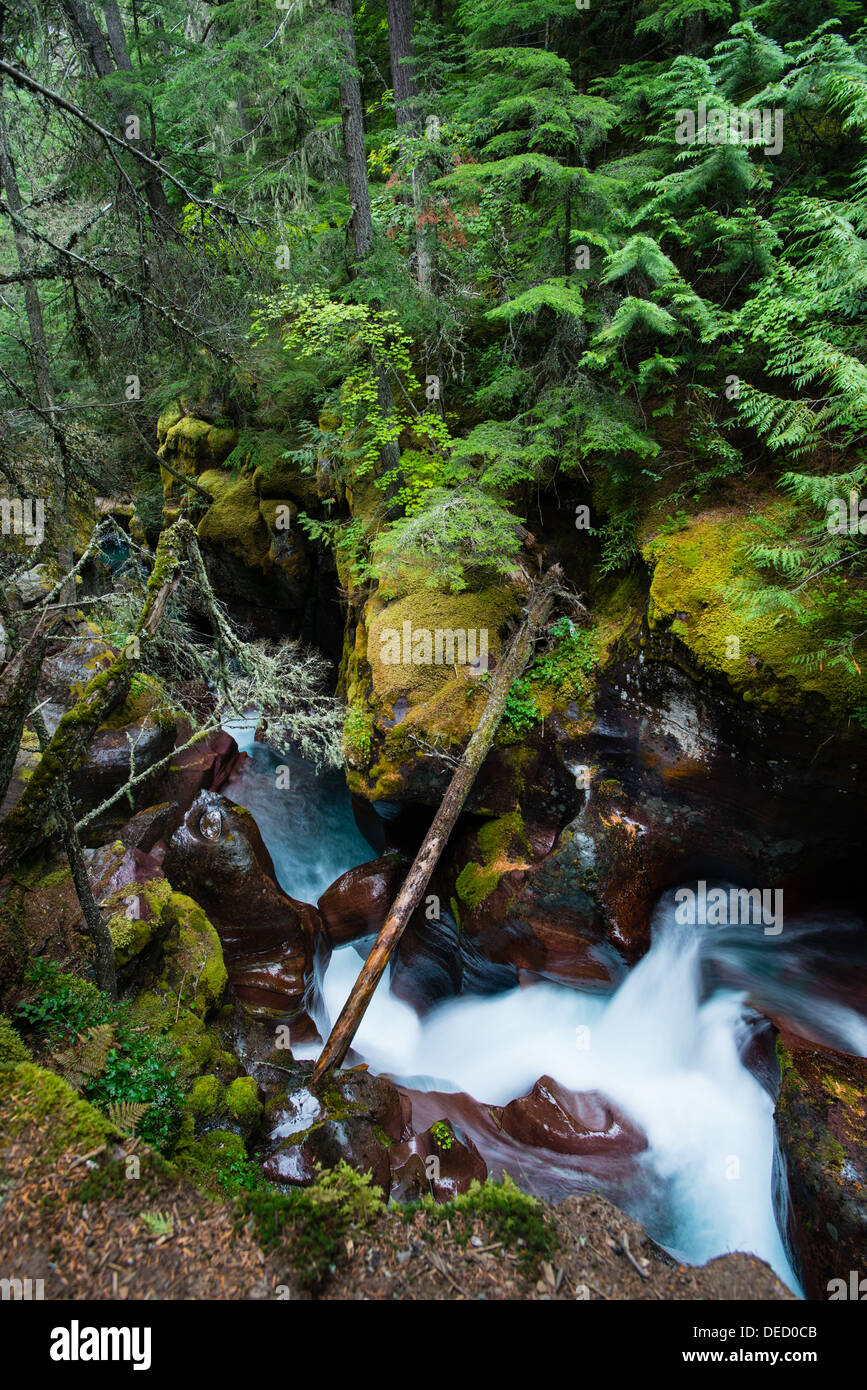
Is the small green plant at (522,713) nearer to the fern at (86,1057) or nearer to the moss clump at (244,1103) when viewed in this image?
the moss clump at (244,1103)

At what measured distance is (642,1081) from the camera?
629 centimetres

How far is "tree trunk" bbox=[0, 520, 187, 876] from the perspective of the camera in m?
3.52

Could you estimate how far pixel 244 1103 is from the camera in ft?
18.6

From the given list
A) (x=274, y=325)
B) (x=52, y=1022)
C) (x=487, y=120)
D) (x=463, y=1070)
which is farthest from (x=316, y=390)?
(x=463, y=1070)

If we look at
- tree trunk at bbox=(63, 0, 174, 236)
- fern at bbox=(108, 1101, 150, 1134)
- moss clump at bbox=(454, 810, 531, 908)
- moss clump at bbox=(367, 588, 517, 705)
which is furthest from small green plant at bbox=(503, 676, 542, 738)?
tree trunk at bbox=(63, 0, 174, 236)

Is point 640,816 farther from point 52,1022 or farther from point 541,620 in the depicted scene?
point 52,1022

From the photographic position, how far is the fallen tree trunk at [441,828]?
19.6 feet

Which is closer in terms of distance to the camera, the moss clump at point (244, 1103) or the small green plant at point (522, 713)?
the moss clump at point (244, 1103)

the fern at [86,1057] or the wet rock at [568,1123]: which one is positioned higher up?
the fern at [86,1057]

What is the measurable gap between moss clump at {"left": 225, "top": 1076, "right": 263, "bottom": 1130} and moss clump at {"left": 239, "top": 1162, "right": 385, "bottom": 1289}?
9.91 feet

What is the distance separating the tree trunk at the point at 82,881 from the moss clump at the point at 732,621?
19.9 ft

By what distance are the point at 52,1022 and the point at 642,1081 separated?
5997mm

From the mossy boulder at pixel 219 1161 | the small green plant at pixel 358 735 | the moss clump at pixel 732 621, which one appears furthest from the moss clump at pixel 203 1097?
the moss clump at pixel 732 621

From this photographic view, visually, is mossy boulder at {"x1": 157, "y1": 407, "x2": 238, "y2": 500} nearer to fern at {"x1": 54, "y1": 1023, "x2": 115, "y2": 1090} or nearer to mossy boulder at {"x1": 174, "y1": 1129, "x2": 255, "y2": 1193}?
fern at {"x1": 54, "y1": 1023, "x2": 115, "y2": 1090}
